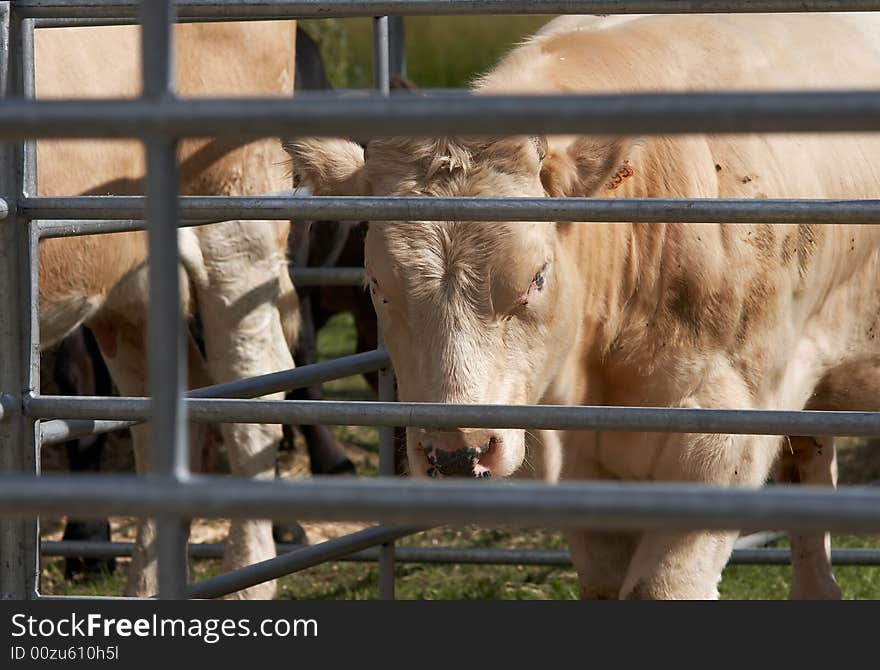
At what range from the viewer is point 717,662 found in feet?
8.07

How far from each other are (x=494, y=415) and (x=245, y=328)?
2409 millimetres

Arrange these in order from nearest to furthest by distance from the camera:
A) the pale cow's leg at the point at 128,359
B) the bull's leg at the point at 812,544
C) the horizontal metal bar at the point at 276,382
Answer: the horizontal metal bar at the point at 276,382
the bull's leg at the point at 812,544
the pale cow's leg at the point at 128,359

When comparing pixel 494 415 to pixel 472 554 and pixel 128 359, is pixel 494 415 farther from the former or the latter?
pixel 128 359

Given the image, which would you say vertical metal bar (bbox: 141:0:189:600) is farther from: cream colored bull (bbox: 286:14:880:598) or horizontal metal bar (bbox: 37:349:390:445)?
cream colored bull (bbox: 286:14:880:598)

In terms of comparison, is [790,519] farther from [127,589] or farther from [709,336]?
[127,589]

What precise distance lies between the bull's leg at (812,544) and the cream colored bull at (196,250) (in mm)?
1781

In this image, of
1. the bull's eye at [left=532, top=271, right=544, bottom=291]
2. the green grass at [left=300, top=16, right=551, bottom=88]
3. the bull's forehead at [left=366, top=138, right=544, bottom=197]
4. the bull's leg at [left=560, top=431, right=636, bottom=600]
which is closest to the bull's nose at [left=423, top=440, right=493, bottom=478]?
the bull's eye at [left=532, top=271, right=544, bottom=291]

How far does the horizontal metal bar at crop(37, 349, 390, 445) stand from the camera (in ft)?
8.39

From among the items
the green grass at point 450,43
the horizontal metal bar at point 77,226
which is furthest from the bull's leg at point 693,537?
the green grass at point 450,43

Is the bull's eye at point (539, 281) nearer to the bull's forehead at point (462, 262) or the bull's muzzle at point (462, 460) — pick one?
the bull's forehead at point (462, 262)

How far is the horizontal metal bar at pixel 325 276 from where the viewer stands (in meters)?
4.63

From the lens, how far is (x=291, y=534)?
5.52 meters

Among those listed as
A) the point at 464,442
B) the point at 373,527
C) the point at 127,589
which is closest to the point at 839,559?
the point at 373,527

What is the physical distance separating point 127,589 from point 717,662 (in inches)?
91.0
